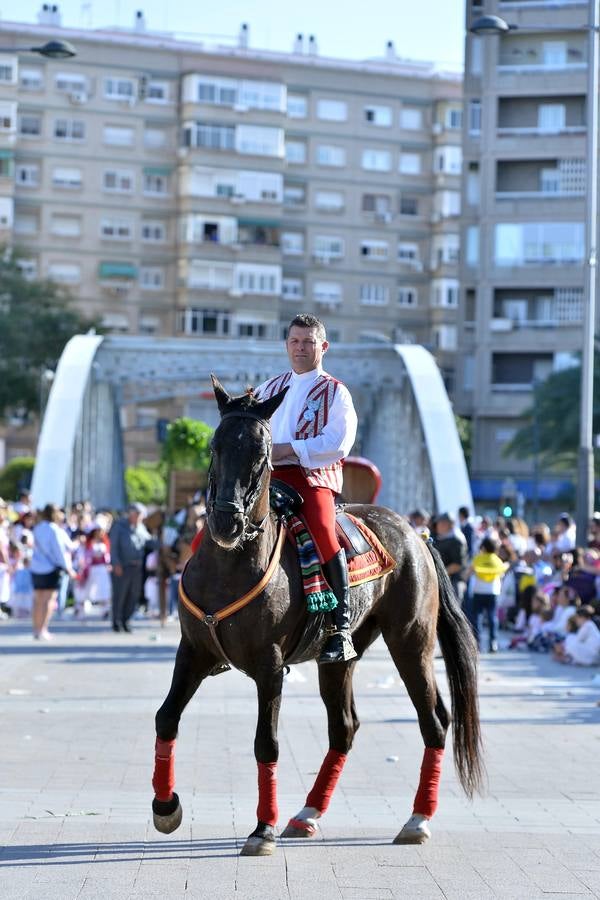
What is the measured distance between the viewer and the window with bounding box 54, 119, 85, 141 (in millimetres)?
84625

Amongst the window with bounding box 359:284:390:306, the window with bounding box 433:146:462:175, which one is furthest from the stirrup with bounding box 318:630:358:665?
the window with bounding box 433:146:462:175

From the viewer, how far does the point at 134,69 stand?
84938mm

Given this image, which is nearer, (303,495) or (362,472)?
(303,495)

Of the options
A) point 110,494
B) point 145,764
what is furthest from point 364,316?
point 145,764

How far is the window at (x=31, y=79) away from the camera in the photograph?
84.0 m

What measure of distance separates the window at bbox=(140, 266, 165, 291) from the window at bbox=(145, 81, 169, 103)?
27.6 feet

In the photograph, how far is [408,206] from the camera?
9056 cm

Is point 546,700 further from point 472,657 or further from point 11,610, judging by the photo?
point 11,610

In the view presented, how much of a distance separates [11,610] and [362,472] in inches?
297

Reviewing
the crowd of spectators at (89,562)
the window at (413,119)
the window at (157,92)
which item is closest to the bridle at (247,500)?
the crowd of spectators at (89,562)

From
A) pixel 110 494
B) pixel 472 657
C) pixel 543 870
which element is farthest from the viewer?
pixel 110 494

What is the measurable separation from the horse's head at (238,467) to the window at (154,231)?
79.5m

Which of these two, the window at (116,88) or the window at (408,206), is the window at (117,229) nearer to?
the window at (116,88)

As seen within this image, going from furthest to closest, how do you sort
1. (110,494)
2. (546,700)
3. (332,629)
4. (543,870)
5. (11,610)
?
(110,494) → (11,610) → (546,700) → (332,629) → (543,870)
